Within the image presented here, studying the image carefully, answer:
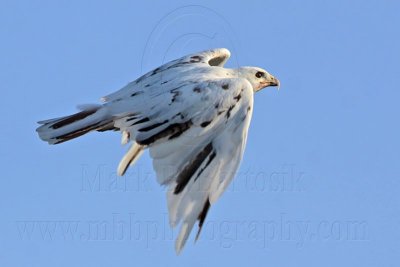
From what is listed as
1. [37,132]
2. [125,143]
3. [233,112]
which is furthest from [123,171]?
[233,112]

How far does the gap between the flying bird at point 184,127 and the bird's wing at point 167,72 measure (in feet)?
0.12

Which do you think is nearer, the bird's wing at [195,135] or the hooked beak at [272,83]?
the bird's wing at [195,135]

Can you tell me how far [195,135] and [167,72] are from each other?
2.14 meters

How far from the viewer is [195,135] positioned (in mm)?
15578

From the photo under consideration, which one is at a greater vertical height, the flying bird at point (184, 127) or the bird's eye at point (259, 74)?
the bird's eye at point (259, 74)

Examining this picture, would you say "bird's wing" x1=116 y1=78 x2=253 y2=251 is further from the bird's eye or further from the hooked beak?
the hooked beak

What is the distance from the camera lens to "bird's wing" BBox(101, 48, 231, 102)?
1695 cm

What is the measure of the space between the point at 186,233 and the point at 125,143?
128 inches

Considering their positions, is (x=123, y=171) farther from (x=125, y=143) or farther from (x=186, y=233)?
(x=186, y=233)

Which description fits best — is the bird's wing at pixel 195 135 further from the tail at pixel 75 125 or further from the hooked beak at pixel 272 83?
the hooked beak at pixel 272 83

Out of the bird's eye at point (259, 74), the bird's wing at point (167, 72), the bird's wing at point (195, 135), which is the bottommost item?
the bird's wing at point (195, 135)

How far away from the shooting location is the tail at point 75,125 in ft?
54.0

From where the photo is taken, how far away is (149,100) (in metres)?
16.2

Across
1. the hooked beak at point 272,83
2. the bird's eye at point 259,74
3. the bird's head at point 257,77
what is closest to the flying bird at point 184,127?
the bird's head at point 257,77
